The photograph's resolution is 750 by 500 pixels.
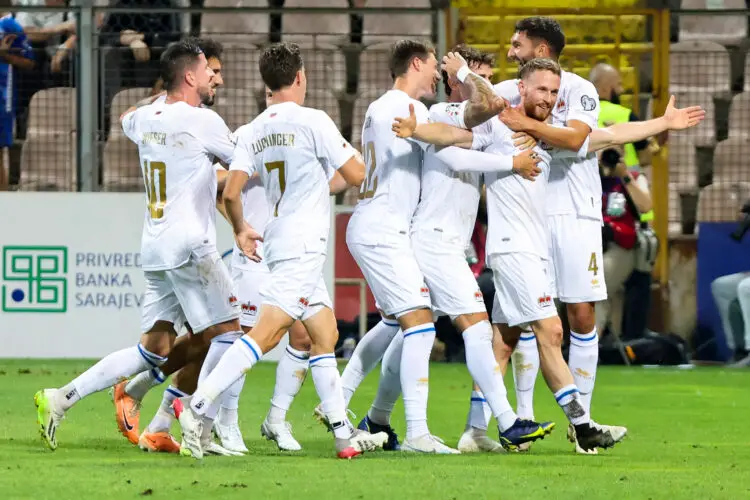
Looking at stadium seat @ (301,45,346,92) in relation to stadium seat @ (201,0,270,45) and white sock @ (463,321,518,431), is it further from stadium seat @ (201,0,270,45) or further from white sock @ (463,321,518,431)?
white sock @ (463,321,518,431)

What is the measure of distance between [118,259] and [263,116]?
237 inches

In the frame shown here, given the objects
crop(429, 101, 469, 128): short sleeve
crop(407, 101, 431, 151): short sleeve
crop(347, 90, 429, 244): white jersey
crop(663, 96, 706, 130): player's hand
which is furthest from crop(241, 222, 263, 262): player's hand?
crop(663, 96, 706, 130): player's hand

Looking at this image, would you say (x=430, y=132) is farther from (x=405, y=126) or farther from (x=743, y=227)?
(x=743, y=227)

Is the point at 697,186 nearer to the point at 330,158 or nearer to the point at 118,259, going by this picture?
the point at 118,259

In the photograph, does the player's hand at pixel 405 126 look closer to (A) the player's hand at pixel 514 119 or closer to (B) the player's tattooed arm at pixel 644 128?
(A) the player's hand at pixel 514 119

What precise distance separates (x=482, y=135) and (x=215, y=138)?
1.28 m

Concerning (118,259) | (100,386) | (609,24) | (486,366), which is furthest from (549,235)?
(609,24)

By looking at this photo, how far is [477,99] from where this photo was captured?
281 inches

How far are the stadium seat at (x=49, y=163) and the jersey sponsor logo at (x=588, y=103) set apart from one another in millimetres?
6899

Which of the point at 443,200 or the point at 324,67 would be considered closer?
the point at 443,200

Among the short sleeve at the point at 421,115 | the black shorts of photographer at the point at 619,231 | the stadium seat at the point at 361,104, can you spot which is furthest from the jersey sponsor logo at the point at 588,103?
the stadium seat at the point at 361,104

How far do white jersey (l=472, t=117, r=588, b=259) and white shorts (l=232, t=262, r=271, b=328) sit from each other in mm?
1355

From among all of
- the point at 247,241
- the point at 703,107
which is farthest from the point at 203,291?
the point at 703,107

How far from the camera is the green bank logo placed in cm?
1280
